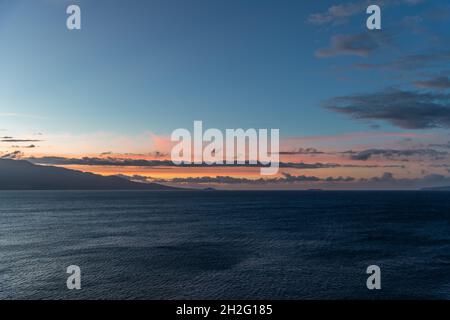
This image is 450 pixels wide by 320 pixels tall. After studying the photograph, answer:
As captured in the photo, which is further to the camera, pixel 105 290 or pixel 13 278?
pixel 13 278

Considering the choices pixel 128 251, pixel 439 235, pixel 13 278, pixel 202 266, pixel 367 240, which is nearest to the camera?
pixel 13 278

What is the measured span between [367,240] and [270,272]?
40.8 meters

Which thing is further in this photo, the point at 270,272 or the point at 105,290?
the point at 270,272

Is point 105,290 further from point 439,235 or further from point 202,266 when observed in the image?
point 439,235
